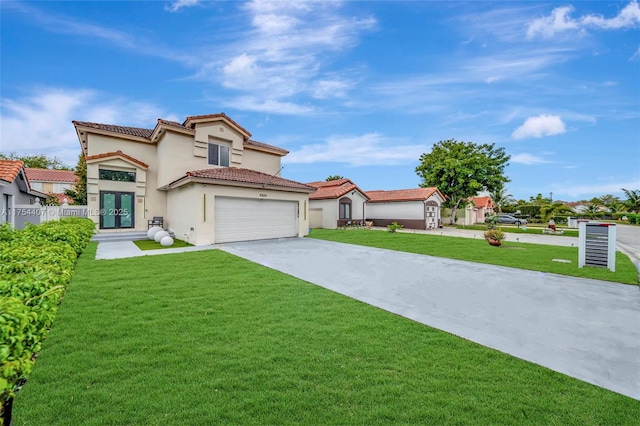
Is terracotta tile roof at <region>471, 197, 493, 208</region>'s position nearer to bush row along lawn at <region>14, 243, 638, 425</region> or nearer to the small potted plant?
the small potted plant

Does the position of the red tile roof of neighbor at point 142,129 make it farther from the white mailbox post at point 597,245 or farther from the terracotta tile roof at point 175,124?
the white mailbox post at point 597,245

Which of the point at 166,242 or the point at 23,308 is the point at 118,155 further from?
the point at 23,308

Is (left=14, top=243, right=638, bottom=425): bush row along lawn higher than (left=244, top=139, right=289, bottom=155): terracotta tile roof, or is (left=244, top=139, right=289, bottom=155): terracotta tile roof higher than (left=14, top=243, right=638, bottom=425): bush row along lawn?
(left=244, top=139, right=289, bottom=155): terracotta tile roof

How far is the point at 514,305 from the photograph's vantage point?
214 inches

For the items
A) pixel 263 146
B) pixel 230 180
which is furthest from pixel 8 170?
pixel 263 146

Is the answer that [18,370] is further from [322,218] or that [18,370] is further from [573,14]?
[322,218]

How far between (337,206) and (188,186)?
14.2 metres

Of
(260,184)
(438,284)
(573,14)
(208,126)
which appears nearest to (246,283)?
(438,284)

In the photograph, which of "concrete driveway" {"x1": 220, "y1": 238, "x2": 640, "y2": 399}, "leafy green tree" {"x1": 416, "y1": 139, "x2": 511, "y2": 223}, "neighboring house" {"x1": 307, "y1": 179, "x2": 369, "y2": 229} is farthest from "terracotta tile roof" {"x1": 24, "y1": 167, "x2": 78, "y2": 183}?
"leafy green tree" {"x1": 416, "y1": 139, "x2": 511, "y2": 223}

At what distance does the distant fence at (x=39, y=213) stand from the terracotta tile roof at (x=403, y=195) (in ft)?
82.4

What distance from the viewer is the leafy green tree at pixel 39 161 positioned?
44.3 m

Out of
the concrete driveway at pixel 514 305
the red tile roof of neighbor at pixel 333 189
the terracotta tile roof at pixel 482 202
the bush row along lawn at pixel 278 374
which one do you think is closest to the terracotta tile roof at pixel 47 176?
the red tile roof of neighbor at pixel 333 189

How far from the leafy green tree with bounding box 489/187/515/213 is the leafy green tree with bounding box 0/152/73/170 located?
75881mm

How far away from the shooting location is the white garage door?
14.0m
